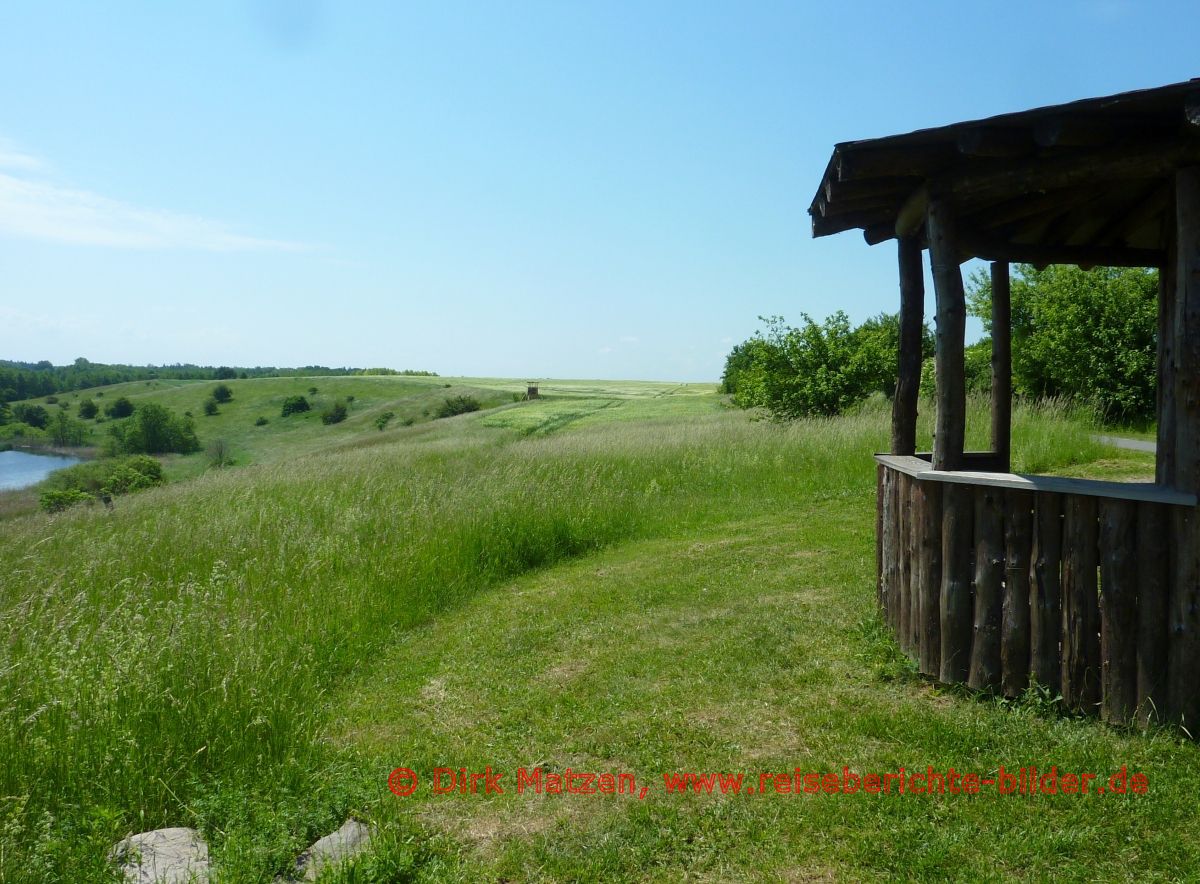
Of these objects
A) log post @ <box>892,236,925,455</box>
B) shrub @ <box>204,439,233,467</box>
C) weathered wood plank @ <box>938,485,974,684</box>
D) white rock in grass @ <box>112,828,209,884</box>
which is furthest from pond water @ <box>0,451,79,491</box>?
weathered wood plank @ <box>938,485,974,684</box>

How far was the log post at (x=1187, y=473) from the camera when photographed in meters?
3.96

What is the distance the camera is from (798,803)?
3.74 meters

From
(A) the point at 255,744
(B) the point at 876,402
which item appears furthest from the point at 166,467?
(A) the point at 255,744

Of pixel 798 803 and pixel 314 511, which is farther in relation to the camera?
pixel 314 511

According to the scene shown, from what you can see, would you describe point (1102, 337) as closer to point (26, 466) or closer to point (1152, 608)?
point (1152, 608)

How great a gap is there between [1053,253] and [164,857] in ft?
24.6

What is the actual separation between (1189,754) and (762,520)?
309 inches

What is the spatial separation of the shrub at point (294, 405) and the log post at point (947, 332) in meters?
71.5

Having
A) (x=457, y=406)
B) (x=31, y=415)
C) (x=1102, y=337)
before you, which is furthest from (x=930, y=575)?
(x=31, y=415)

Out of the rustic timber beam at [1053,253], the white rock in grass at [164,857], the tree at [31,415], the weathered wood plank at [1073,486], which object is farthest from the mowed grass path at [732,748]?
the tree at [31,415]

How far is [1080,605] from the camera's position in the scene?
423 centimetres

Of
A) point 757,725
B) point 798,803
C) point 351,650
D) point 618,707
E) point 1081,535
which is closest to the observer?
point 798,803

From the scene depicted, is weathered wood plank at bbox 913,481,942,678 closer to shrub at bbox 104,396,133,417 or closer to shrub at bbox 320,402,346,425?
shrub at bbox 320,402,346,425

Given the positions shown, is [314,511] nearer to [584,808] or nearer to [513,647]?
[513,647]
